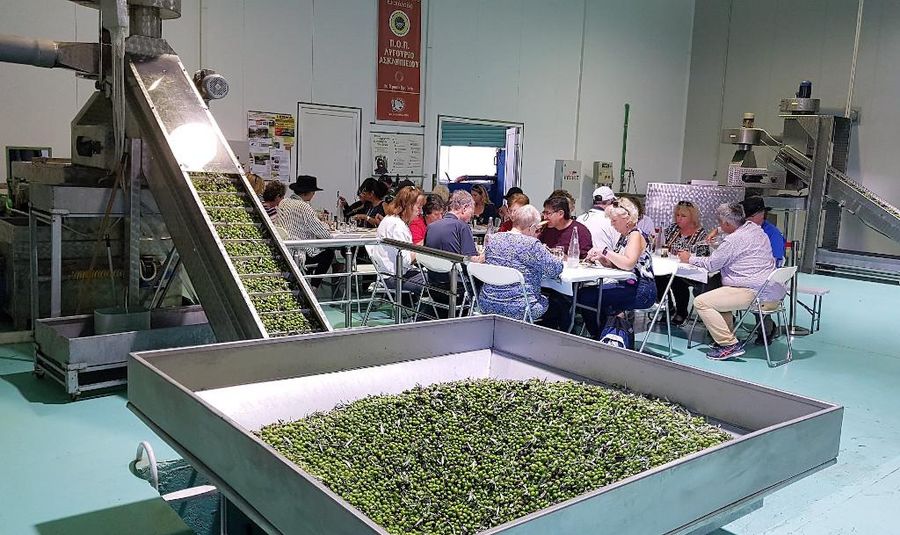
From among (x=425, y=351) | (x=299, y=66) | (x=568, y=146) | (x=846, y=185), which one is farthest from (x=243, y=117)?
(x=846, y=185)

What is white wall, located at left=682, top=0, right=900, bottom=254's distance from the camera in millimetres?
11625

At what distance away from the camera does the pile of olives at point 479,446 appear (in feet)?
6.98

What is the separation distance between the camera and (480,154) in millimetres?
11578

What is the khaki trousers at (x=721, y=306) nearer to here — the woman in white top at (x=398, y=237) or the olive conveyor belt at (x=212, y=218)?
the woman in white top at (x=398, y=237)

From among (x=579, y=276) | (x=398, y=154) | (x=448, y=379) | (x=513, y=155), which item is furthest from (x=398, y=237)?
(x=513, y=155)

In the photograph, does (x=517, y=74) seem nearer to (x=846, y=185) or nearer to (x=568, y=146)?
(x=568, y=146)

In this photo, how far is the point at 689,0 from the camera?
14.2m

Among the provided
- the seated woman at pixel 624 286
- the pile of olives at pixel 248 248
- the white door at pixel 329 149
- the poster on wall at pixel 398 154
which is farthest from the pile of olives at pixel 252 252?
the poster on wall at pixel 398 154

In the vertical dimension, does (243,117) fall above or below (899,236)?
above

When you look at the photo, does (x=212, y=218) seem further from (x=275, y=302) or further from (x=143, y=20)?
(x=143, y=20)

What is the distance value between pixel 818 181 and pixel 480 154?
205 inches

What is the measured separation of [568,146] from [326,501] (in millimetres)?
11473

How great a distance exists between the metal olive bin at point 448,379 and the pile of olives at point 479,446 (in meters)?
0.12

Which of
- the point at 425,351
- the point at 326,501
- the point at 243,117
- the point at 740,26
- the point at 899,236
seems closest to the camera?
the point at 326,501
